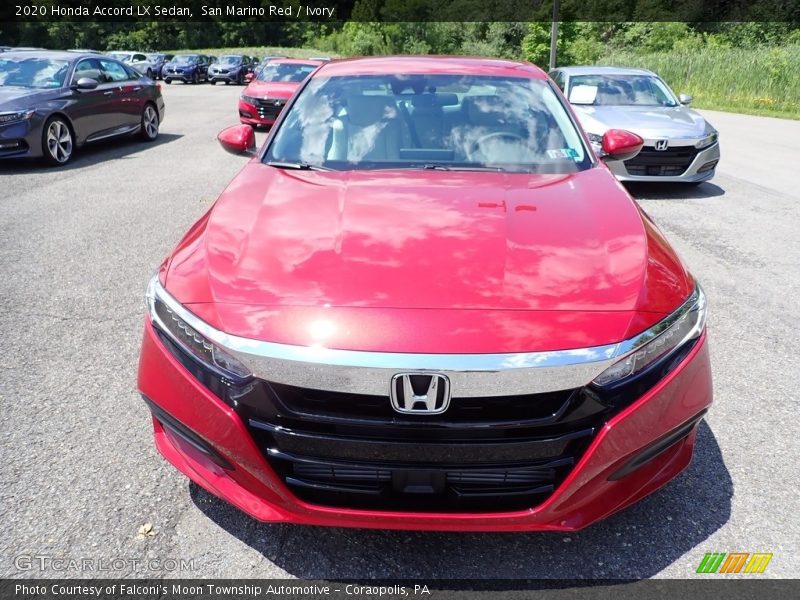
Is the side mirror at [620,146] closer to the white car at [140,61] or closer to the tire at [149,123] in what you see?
the tire at [149,123]

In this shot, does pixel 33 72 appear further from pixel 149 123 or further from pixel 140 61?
pixel 140 61

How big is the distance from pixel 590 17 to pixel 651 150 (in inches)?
2629

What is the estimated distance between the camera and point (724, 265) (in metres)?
5.55

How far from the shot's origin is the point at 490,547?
233 centimetres

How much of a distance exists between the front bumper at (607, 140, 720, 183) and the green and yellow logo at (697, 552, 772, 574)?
254 inches

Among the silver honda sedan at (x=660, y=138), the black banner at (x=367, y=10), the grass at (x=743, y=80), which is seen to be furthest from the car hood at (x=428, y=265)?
the black banner at (x=367, y=10)

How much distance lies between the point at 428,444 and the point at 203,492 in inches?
43.0

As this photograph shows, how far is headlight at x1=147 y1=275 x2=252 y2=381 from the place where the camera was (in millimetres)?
1981

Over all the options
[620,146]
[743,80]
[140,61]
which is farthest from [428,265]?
[140,61]

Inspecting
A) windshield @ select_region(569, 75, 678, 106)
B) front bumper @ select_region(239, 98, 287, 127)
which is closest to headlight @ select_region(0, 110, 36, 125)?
front bumper @ select_region(239, 98, 287, 127)

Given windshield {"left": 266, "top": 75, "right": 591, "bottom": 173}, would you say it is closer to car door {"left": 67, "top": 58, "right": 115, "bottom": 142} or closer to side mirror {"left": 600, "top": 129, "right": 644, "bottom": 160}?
side mirror {"left": 600, "top": 129, "right": 644, "bottom": 160}

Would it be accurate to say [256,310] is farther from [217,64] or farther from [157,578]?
[217,64]

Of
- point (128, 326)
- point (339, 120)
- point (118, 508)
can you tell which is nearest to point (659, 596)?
point (118, 508)

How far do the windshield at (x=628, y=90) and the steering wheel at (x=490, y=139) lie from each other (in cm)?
650
